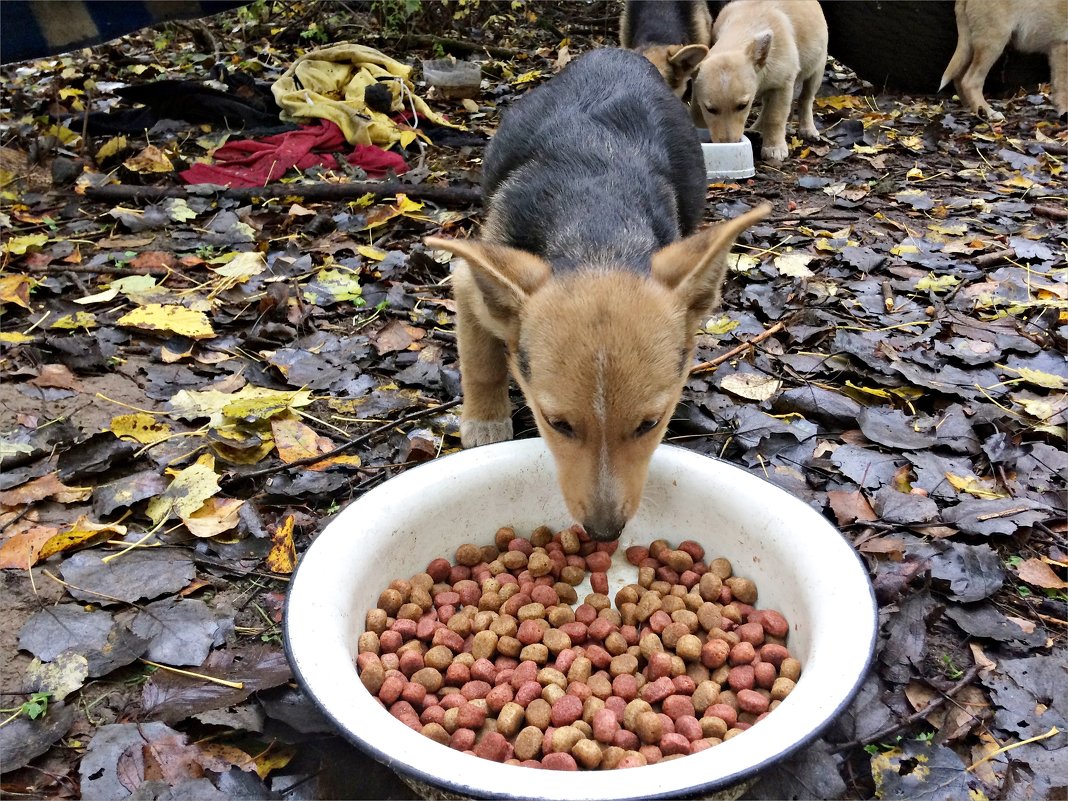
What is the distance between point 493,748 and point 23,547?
1.92 m

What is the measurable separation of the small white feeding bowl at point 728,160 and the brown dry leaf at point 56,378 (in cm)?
496

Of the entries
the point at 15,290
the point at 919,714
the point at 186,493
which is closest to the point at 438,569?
the point at 186,493

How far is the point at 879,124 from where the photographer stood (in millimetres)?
9117

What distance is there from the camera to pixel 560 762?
2.19 m

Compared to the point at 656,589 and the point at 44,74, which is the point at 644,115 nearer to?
the point at 656,589

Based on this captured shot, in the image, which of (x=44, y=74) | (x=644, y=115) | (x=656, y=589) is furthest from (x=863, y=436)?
(x=44, y=74)

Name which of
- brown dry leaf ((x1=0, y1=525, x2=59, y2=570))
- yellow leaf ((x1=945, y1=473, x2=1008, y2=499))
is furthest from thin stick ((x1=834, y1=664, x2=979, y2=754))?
brown dry leaf ((x1=0, y1=525, x2=59, y2=570))

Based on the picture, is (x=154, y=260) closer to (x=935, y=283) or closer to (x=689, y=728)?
(x=689, y=728)

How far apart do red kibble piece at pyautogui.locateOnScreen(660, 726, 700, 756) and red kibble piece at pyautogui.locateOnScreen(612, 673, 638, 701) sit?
26cm

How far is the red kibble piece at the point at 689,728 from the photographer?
2314 mm

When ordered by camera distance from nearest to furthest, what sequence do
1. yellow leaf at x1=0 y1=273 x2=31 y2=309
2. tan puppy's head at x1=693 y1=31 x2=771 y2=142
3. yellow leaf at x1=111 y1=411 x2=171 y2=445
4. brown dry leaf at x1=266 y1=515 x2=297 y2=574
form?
brown dry leaf at x1=266 y1=515 x2=297 y2=574 < yellow leaf at x1=111 y1=411 x2=171 y2=445 < yellow leaf at x1=0 y1=273 x2=31 y2=309 < tan puppy's head at x1=693 y1=31 x2=771 y2=142

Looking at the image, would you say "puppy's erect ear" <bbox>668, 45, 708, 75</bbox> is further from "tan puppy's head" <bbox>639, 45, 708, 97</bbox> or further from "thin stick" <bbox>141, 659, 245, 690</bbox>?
"thin stick" <bbox>141, 659, 245, 690</bbox>

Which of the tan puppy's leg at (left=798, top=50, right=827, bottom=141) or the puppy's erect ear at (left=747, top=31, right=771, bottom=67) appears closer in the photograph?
the puppy's erect ear at (left=747, top=31, right=771, bottom=67)

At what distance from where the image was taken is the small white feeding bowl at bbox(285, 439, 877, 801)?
1832mm
